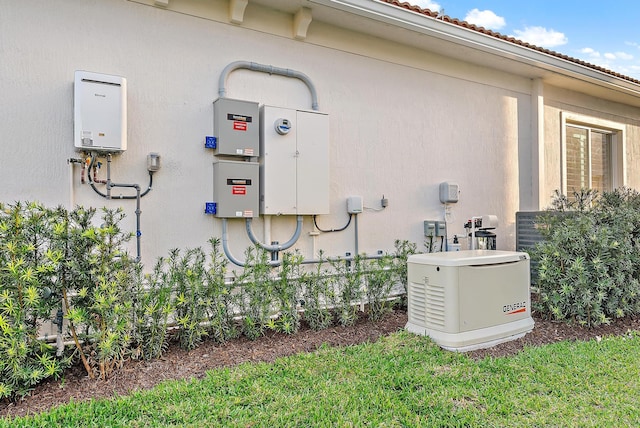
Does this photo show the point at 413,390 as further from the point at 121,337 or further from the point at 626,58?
the point at 626,58

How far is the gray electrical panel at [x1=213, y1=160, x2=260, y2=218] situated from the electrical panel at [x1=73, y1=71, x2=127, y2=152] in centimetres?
92

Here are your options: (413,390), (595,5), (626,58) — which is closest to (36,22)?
(413,390)

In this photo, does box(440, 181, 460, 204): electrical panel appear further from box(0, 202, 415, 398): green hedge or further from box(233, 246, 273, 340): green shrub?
box(233, 246, 273, 340): green shrub

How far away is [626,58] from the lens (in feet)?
32.7

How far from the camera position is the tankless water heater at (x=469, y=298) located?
3598mm

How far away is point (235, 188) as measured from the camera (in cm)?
419

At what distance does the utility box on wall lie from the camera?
4.34 m

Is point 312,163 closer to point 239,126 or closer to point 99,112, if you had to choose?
point 239,126

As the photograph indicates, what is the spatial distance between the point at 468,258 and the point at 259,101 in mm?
2716

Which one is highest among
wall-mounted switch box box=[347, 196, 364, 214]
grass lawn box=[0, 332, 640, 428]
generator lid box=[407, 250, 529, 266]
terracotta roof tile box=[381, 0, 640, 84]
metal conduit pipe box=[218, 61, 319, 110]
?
terracotta roof tile box=[381, 0, 640, 84]

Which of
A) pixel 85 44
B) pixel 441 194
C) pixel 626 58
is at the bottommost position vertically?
pixel 441 194

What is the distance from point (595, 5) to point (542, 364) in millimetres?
10041

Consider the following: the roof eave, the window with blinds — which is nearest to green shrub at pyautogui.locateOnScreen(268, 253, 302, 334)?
the roof eave

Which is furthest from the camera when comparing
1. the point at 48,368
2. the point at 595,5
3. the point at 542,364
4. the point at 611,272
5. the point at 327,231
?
the point at 595,5
